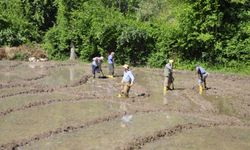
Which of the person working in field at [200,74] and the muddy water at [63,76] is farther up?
the person working in field at [200,74]

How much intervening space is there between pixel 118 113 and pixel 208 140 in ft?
16.5

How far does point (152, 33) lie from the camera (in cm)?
3884

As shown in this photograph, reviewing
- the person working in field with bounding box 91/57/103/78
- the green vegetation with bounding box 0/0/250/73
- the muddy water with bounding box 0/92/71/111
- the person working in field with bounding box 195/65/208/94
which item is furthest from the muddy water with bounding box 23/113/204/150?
the green vegetation with bounding box 0/0/250/73

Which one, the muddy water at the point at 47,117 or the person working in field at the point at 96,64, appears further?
the person working in field at the point at 96,64

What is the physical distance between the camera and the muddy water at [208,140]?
16344 millimetres

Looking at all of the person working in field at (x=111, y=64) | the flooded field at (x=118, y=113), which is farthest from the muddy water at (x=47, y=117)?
the person working in field at (x=111, y=64)

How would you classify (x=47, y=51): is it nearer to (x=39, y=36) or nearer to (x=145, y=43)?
(x=39, y=36)

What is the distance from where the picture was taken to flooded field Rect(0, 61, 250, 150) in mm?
16781

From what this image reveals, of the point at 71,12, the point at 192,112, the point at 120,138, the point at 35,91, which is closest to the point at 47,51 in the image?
the point at 71,12

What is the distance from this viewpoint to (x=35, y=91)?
25828 mm

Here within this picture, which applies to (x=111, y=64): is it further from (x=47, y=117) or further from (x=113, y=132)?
(x=113, y=132)

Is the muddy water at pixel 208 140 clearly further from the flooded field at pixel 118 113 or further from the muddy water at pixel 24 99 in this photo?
the muddy water at pixel 24 99

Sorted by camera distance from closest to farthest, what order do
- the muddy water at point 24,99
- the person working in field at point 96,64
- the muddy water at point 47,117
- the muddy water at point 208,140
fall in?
the muddy water at point 208,140 → the muddy water at point 47,117 → the muddy water at point 24,99 → the person working in field at point 96,64

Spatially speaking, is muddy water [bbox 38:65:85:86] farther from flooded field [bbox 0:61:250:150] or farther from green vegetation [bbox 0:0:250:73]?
green vegetation [bbox 0:0:250:73]
